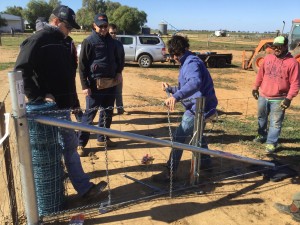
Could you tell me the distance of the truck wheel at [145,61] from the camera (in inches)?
634

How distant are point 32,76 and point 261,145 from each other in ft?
13.1

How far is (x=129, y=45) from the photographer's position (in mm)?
15906

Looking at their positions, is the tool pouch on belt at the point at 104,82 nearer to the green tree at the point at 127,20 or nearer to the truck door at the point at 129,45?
the truck door at the point at 129,45

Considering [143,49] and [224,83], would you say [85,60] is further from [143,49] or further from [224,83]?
[143,49]

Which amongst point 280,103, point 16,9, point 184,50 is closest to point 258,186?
point 280,103

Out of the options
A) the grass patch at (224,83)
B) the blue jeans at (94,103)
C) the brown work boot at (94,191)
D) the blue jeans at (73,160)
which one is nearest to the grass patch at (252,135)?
the blue jeans at (94,103)

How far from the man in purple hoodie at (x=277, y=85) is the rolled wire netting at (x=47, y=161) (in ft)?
11.0

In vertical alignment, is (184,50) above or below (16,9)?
below

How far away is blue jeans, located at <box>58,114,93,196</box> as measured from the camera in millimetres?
3244

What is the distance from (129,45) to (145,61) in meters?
1.13

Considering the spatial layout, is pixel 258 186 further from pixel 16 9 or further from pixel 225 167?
pixel 16 9

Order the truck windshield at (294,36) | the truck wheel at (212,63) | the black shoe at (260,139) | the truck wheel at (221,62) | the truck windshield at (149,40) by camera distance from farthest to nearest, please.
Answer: the truck wheel at (221,62) → the truck wheel at (212,63) → the truck windshield at (149,40) → the truck windshield at (294,36) → the black shoe at (260,139)

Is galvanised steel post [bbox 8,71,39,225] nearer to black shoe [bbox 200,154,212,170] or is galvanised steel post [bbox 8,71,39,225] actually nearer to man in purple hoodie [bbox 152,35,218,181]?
man in purple hoodie [bbox 152,35,218,181]

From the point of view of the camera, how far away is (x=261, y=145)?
5.49m
